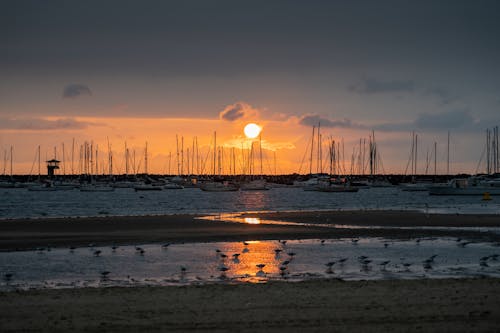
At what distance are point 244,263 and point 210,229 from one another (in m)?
17.5

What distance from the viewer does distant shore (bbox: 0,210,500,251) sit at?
37219 mm

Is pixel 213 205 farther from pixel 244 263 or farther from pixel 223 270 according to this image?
Answer: pixel 223 270

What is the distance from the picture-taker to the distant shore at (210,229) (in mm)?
37219

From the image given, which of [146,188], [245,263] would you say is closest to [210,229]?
[245,263]

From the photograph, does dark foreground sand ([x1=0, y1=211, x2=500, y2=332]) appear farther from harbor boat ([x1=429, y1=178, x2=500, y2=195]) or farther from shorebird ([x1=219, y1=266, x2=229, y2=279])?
harbor boat ([x1=429, y1=178, x2=500, y2=195])

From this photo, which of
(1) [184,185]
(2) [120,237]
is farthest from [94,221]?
(1) [184,185]

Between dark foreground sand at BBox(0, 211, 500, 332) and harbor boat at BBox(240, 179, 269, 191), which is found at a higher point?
harbor boat at BBox(240, 179, 269, 191)

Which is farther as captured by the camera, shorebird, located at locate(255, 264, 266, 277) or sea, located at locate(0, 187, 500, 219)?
sea, located at locate(0, 187, 500, 219)

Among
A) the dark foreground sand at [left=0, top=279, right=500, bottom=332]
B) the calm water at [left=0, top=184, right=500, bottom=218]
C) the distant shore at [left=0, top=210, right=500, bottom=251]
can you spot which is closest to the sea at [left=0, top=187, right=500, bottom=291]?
the dark foreground sand at [left=0, top=279, right=500, bottom=332]

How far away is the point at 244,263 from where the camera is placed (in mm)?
26891

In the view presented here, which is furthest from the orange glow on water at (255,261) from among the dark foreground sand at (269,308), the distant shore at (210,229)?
the distant shore at (210,229)

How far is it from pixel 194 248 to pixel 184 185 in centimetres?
16611

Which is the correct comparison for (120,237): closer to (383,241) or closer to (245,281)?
(383,241)

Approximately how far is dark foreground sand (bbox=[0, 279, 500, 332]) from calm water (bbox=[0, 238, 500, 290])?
8.07 ft
